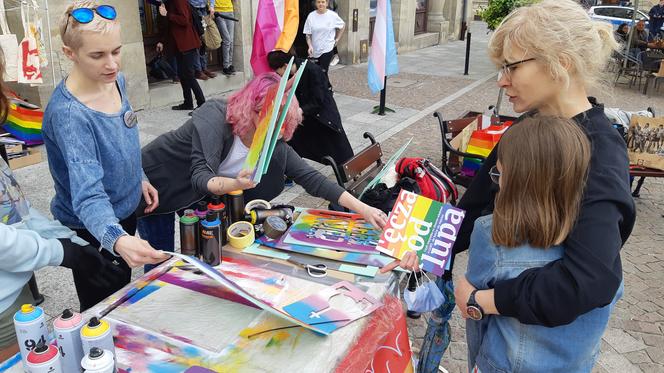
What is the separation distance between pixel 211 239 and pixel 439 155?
187 inches

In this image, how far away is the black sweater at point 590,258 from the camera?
130 centimetres

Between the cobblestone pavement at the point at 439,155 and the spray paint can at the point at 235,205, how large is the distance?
1402mm

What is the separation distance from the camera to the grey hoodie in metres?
2.39

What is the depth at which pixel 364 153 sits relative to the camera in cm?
387

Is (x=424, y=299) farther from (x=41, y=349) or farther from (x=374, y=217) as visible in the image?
(x=41, y=349)

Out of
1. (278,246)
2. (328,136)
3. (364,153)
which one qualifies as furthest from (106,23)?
(328,136)

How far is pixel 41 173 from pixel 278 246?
156 inches

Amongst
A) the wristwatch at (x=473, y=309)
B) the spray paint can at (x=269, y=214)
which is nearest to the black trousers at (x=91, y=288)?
the spray paint can at (x=269, y=214)

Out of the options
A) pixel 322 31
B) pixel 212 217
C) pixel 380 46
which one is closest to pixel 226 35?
pixel 322 31

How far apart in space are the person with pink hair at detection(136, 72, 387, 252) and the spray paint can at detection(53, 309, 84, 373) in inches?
36.7

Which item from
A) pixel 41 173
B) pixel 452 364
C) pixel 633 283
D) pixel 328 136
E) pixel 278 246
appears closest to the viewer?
pixel 278 246

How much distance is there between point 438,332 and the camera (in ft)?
7.06

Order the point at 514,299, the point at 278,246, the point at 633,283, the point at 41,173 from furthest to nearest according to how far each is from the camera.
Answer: the point at 41,173
the point at 633,283
the point at 278,246
the point at 514,299

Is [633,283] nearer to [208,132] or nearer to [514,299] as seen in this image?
[514,299]
